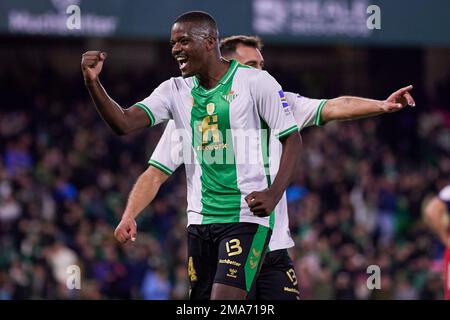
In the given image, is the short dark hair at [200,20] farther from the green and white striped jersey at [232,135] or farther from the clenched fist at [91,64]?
the clenched fist at [91,64]

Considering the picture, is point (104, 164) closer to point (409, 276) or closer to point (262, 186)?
point (409, 276)

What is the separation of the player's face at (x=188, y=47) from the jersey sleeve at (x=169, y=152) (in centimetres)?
63

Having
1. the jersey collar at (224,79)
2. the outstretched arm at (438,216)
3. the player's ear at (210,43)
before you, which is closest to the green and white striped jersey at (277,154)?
the jersey collar at (224,79)

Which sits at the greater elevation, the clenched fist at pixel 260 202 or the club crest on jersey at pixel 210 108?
the club crest on jersey at pixel 210 108

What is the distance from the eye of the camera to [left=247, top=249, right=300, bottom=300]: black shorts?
20.9 feet

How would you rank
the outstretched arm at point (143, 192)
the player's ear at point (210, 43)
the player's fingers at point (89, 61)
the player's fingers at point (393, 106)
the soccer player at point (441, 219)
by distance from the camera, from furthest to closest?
the soccer player at point (441, 219)
the outstretched arm at point (143, 192)
the player's fingers at point (393, 106)
the player's ear at point (210, 43)
the player's fingers at point (89, 61)

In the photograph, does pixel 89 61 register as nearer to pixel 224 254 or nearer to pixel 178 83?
pixel 178 83

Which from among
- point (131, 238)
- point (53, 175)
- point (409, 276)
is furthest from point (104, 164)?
point (131, 238)

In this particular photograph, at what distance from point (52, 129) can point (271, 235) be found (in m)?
12.1

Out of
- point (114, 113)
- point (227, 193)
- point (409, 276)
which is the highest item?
point (114, 113)

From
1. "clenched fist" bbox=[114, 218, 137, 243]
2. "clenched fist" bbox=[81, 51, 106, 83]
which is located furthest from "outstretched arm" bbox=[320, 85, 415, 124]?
"clenched fist" bbox=[81, 51, 106, 83]

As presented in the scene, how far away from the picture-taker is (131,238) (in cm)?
625

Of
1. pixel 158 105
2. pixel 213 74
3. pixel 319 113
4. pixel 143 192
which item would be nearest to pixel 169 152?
pixel 143 192

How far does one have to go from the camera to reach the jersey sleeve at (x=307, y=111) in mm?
6562
